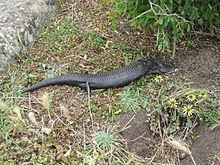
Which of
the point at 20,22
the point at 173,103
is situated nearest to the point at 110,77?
the point at 173,103

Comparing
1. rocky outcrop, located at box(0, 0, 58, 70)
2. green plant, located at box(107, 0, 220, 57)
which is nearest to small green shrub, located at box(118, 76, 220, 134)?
green plant, located at box(107, 0, 220, 57)

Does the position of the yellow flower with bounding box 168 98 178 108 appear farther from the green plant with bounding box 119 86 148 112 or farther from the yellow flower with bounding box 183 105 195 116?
the green plant with bounding box 119 86 148 112

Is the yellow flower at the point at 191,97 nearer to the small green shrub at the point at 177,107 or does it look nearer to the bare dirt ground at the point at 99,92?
the small green shrub at the point at 177,107

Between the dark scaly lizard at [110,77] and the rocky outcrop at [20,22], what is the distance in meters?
0.66

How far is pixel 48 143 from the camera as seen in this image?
12.0 ft

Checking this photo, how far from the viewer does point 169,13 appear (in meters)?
4.03

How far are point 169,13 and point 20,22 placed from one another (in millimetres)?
1703

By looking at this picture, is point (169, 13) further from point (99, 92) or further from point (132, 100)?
point (99, 92)

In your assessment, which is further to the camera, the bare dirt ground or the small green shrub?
the small green shrub

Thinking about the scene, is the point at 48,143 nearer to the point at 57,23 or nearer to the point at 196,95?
the point at 196,95

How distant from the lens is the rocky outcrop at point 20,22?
4680 mm

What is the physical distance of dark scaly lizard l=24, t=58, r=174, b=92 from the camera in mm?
4203

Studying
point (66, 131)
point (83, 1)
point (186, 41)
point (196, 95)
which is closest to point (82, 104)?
point (66, 131)

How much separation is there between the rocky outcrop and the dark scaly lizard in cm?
66
